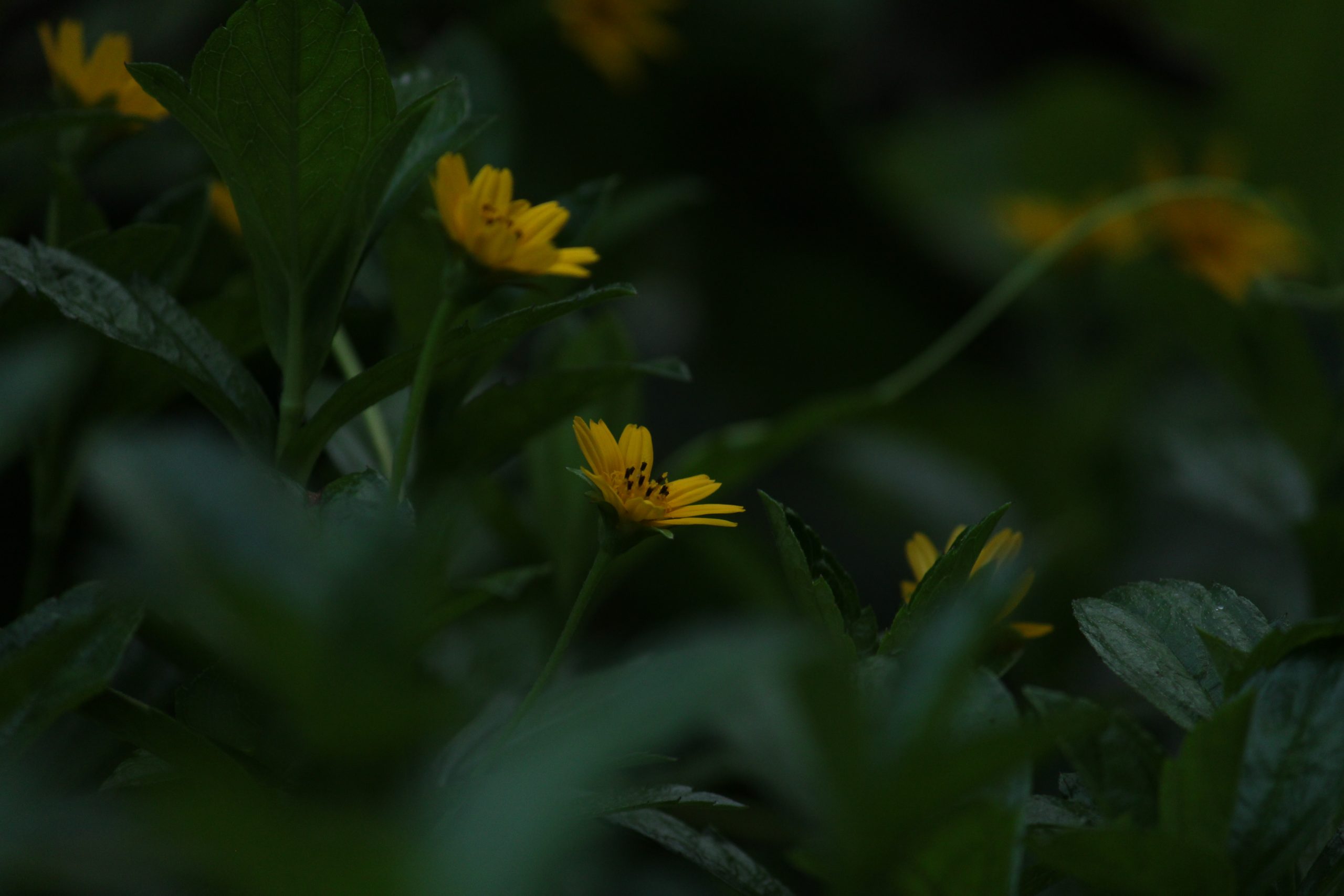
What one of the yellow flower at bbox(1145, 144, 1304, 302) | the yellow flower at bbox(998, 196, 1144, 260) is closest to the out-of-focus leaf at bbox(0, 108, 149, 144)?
the yellow flower at bbox(998, 196, 1144, 260)

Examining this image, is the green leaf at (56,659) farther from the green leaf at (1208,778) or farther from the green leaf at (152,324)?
the green leaf at (1208,778)


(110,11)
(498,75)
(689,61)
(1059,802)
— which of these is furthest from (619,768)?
(689,61)

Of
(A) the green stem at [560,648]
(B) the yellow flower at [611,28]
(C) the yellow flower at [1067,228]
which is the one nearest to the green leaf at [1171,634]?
(A) the green stem at [560,648]

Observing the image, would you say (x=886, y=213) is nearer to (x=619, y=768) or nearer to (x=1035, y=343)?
(x=1035, y=343)

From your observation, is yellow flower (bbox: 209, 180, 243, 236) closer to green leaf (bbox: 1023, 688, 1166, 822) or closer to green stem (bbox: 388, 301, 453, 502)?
green stem (bbox: 388, 301, 453, 502)

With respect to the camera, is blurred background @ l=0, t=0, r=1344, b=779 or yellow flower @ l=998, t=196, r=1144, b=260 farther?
yellow flower @ l=998, t=196, r=1144, b=260
